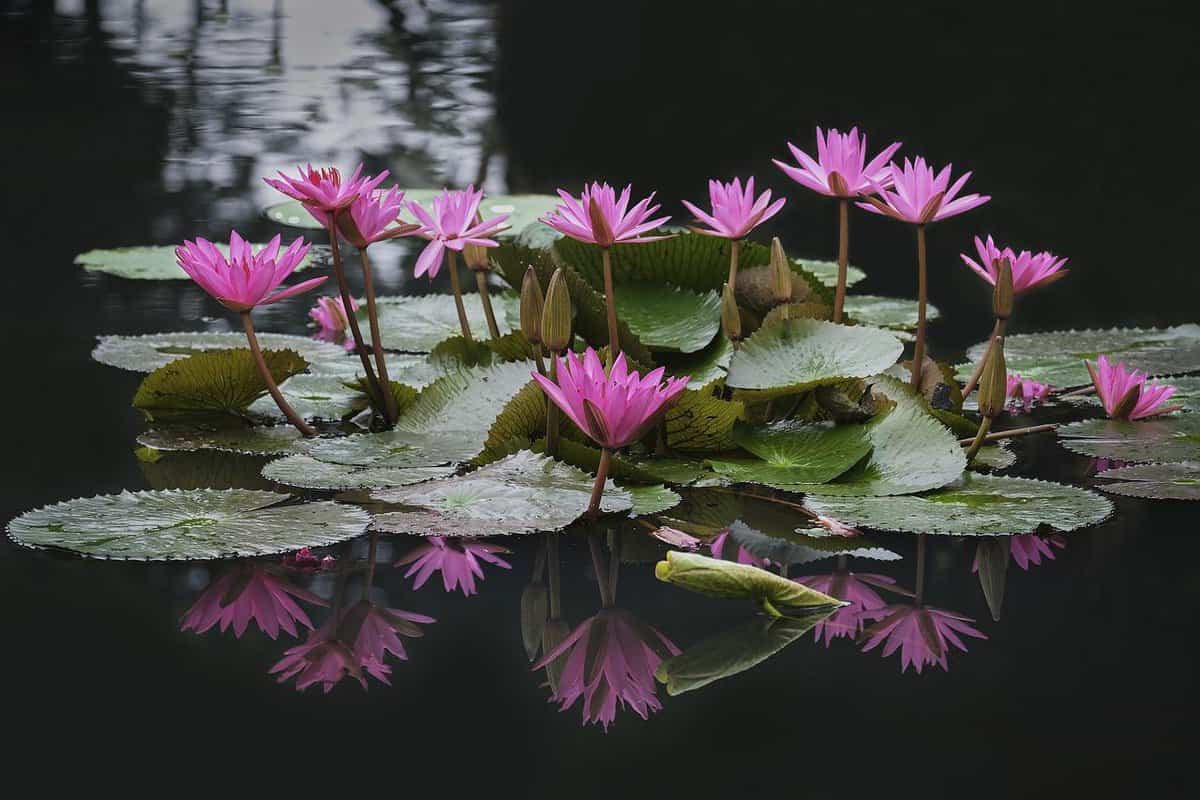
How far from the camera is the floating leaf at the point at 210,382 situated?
184cm

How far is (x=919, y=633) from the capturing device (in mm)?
1295

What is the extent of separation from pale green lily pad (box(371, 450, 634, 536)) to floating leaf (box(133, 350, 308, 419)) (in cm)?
37

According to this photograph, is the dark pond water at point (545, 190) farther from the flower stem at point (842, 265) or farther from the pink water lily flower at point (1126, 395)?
the flower stem at point (842, 265)

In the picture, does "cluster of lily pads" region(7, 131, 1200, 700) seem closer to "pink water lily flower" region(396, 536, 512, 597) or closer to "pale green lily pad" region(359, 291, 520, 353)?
"pink water lily flower" region(396, 536, 512, 597)

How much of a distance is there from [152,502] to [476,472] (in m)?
0.35

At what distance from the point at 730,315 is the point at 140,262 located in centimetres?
170

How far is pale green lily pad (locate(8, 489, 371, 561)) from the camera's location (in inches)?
54.7

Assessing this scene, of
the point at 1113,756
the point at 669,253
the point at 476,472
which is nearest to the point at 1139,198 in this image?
the point at 669,253

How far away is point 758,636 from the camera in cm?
127

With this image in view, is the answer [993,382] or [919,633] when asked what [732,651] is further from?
[993,382]

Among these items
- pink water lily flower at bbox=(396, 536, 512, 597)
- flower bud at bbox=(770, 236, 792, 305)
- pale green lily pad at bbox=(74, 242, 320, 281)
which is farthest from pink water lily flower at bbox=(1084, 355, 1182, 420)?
pale green lily pad at bbox=(74, 242, 320, 281)

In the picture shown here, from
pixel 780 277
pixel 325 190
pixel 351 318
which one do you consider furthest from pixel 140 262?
pixel 780 277

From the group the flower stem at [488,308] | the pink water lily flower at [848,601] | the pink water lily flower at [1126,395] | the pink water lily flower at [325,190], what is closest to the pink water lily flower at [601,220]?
the pink water lily flower at [325,190]

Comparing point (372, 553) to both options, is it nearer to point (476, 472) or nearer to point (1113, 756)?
point (476, 472)
